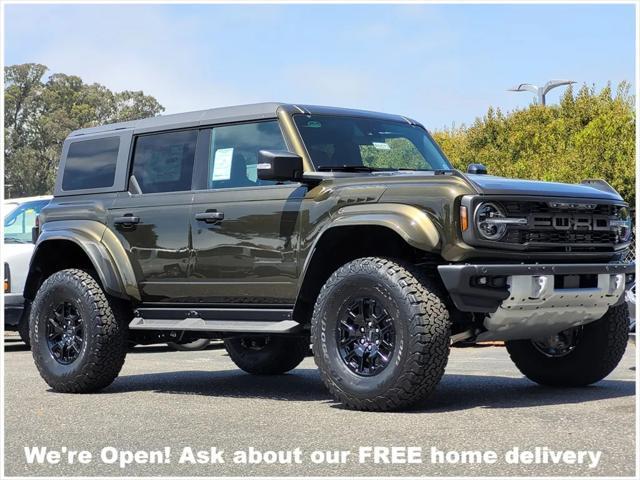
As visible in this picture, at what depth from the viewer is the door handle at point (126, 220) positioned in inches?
365

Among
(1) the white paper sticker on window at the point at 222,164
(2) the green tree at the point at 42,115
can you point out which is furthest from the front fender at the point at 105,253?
(2) the green tree at the point at 42,115

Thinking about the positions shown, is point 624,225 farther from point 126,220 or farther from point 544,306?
point 126,220

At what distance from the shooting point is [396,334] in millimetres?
7453

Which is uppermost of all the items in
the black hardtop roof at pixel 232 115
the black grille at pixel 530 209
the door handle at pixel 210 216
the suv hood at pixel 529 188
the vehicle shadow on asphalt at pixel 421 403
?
the black hardtop roof at pixel 232 115

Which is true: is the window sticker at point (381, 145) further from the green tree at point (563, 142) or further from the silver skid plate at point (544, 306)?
the green tree at point (563, 142)

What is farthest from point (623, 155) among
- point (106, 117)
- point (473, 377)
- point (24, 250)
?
point (106, 117)

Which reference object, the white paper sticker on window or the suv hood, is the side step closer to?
the white paper sticker on window

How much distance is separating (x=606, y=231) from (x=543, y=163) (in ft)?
99.6

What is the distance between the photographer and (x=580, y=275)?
779 centimetres

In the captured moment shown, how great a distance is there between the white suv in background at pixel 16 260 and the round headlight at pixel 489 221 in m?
7.60

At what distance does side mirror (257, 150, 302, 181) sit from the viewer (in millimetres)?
7930

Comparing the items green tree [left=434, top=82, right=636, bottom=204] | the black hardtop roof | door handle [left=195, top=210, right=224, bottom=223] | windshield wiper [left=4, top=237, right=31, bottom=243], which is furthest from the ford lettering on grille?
green tree [left=434, top=82, right=636, bottom=204]

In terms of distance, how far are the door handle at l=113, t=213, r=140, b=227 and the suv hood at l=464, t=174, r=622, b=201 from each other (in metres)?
2.86

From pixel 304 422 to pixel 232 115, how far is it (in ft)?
9.19
